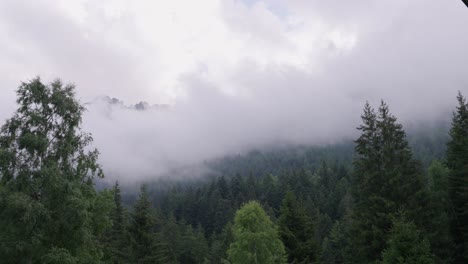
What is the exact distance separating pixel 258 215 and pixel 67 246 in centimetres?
1497

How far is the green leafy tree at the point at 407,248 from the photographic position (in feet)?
70.0

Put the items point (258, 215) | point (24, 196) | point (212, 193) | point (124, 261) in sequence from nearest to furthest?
1. point (24, 196)
2. point (258, 215)
3. point (124, 261)
4. point (212, 193)

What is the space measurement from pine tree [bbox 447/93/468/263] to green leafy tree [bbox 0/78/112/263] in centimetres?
2716

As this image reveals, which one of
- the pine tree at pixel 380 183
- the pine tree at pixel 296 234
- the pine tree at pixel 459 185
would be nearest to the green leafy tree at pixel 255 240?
the pine tree at pixel 296 234

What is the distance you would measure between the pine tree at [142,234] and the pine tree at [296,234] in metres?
13.2

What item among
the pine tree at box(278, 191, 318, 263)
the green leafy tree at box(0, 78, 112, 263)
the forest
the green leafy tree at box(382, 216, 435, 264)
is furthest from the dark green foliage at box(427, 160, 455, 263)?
the green leafy tree at box(0, 78, 112, 263)

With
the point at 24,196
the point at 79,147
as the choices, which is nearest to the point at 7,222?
the point at 24,196

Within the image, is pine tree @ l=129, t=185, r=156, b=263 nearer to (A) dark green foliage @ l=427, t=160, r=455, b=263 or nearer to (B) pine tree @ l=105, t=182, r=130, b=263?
(B) pine tree @ l=105, t=182, r=130, b=263

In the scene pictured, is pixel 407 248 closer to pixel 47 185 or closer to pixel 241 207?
pixel 241 207

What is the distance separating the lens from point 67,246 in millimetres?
23875

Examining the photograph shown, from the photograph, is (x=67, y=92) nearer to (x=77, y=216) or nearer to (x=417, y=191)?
(x=77, y=216)

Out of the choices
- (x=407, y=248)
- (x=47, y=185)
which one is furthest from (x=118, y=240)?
(x=407, y=248)

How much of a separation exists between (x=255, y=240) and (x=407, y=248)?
1280 centimetres

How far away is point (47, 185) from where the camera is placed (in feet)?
74.7
